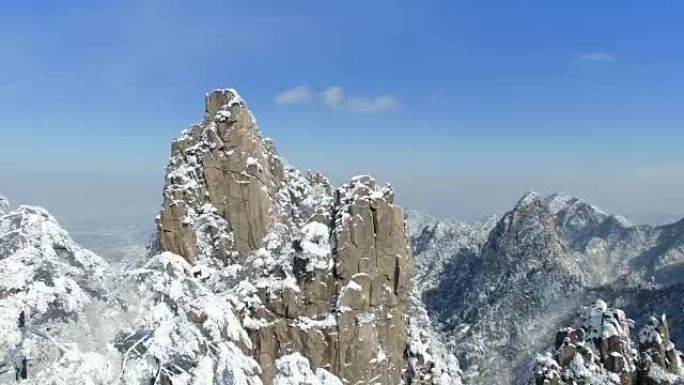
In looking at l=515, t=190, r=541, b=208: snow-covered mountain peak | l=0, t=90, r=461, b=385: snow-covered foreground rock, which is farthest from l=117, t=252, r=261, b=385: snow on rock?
l=515, t=190, r=541, b=208: snow-covered mountain peak

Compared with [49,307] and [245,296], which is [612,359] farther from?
[49,307]

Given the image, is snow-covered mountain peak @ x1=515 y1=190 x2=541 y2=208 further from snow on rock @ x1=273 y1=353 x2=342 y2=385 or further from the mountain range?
snow on rock @ x1=273 y1=353 x2=342 y2=385

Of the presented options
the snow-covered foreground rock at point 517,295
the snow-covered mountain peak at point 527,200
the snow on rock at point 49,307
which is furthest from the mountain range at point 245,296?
the snow-covered mountain peak at point 527,200

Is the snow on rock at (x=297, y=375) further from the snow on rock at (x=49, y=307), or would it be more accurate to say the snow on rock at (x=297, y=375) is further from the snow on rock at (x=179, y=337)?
the snow on rock at (x=49, y=307)

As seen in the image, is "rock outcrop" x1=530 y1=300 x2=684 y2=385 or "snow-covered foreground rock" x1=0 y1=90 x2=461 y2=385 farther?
"rock outcrop" x1=530 y1=300 x2=684 y2=385

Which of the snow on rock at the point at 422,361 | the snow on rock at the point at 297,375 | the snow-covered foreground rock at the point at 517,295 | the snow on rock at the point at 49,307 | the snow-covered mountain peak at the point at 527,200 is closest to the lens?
the snow on rock at the point at 49,307

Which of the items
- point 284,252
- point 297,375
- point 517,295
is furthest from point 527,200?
point 297,375

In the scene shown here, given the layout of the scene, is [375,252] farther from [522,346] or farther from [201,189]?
[522,346]
